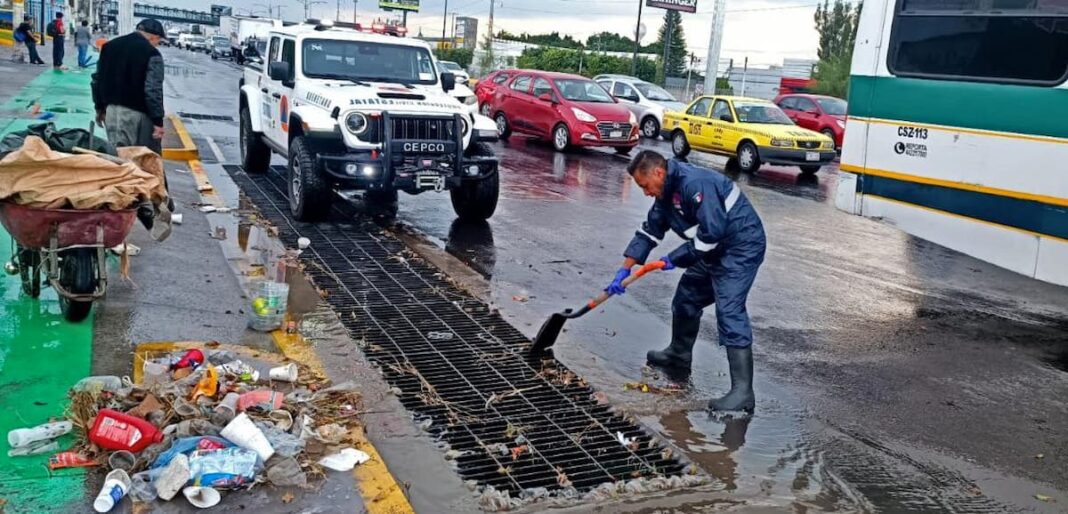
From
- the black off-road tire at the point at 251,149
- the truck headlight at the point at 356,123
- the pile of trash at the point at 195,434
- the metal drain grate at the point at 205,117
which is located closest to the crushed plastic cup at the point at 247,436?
the pile of trash at the point at 195,434

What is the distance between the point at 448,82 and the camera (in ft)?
34.1

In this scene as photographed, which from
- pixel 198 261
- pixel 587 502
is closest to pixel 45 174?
pixel 198 261

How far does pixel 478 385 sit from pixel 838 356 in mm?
2753

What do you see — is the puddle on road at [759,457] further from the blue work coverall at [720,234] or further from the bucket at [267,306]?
the bucket at [267,306]

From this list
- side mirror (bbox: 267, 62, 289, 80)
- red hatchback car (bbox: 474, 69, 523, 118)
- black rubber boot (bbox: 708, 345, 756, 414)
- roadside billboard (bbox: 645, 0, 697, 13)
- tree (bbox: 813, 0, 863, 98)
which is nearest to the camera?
black rubber boot (bbox: 708, 345, 756, 414)

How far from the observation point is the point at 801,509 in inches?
163

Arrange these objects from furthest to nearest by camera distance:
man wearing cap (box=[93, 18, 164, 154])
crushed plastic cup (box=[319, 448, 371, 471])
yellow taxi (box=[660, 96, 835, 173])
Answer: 1. yellow taxi (box=[660, 96, 835, 173])
2. man wearing cap (box=[93, 18, 164, 154])
3. crushed plastic cup (box=[319, 448, 371, 471])

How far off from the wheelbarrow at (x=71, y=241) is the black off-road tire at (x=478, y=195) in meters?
4.98

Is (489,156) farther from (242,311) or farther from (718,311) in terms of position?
(718,311)

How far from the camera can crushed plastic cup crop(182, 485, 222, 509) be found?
3.63 m

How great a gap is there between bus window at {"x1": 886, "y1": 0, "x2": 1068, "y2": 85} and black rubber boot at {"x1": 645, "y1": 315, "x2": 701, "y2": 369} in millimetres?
2913

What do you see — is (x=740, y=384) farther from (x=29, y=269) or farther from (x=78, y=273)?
(x=29, y=269)

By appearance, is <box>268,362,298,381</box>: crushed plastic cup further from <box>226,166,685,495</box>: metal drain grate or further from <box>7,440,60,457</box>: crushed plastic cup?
<box>7,440,60,457</box>: crushed plastic cup

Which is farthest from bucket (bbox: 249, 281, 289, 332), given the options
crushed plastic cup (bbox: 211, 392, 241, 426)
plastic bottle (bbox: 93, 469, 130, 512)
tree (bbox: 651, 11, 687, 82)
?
tree (bbox: 651, 11, 687, 82)
